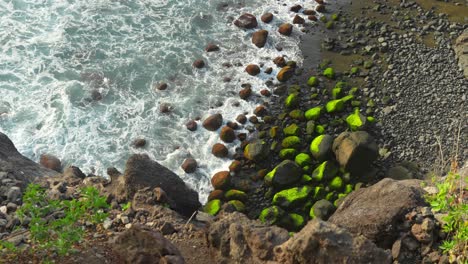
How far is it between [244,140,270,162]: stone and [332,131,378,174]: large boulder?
233 centimetres

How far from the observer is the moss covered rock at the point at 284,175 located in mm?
17433

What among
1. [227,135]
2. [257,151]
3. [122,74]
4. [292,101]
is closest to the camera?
[257,151]

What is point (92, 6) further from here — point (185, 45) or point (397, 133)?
point (397, 133)

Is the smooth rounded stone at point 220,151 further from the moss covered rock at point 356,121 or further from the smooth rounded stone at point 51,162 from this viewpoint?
the smooth rounded stone at point 51,162

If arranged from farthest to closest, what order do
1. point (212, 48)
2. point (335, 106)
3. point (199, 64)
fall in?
point (212, 48), point (199, 64), point (335, 106)

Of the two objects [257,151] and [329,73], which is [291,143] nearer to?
[257,151]

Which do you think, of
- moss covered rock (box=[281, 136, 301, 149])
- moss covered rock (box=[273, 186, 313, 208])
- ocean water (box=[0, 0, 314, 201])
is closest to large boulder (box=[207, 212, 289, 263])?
moss covered rock (box=[273, 186, 313, 208])

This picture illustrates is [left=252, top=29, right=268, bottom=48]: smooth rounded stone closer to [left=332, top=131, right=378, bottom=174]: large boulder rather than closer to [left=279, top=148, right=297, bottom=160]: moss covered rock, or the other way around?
[left=279, top=148, right=297, bottom=160]: moss covered rock

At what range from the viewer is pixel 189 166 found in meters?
18.3

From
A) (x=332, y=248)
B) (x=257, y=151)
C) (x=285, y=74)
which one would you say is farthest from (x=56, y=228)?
(x=285, y=74)

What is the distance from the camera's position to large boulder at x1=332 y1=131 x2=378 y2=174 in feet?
57.0

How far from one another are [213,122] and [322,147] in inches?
158

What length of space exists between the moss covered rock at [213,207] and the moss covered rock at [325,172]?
333 cm

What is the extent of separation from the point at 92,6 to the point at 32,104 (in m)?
5.86
